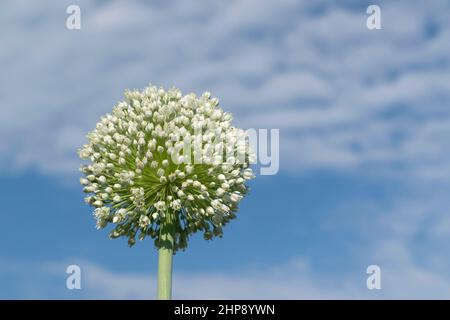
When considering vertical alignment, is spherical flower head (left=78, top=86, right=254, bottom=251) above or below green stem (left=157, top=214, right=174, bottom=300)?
above

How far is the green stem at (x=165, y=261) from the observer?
9633 millimetres

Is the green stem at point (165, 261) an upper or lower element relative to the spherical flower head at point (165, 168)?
lower

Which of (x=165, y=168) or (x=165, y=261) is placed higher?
(x=165, y=168)

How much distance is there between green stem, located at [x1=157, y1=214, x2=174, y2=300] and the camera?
9.63 meters

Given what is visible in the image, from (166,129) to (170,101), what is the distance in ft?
2.51

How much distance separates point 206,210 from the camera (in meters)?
10.4

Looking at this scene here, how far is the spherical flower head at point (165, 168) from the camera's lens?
10195 millimetres

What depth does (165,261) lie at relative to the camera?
9914 millimetres

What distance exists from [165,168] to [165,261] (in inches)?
57.9

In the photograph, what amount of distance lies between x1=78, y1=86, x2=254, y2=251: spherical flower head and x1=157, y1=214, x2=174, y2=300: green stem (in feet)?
0.39

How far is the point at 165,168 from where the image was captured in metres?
10.2

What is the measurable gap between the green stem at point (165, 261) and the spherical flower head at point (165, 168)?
Answer: 0.39 ft
